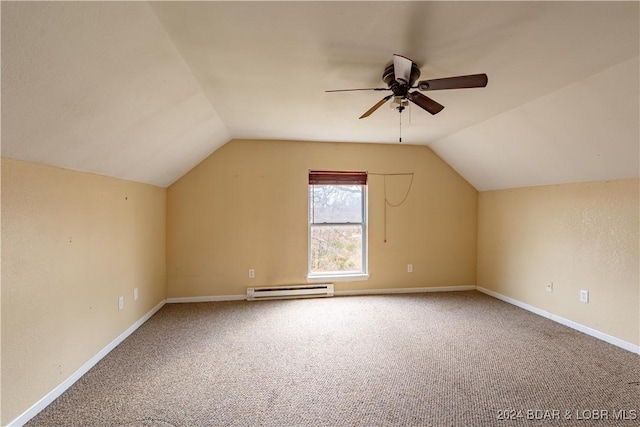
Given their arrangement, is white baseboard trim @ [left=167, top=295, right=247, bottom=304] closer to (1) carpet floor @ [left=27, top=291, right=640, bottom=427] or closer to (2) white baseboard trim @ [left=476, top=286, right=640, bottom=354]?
(1) carpet floor @ [left=27, top=291, right=640, bottom=427]

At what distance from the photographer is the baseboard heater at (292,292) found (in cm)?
392

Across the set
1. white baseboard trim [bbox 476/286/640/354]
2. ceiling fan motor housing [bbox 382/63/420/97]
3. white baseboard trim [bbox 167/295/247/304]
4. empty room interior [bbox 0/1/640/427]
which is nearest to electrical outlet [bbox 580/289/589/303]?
empty room interior [bbox 0/1/640/427]

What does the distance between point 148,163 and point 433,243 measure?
393cm

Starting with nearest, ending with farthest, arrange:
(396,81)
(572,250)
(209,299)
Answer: (396,81), (572,250), (209,299)

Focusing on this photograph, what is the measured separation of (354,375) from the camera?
2.18 m

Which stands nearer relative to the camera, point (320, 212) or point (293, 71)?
point (293, 71)

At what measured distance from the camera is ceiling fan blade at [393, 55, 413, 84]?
159 cm

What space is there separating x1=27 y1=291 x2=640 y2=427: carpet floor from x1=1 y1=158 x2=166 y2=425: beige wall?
0.23m

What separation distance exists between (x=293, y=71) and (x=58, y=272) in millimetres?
2138

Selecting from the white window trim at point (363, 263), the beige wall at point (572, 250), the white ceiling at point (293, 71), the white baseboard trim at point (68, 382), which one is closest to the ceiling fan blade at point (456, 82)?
the white ceiling at point (293, 71)

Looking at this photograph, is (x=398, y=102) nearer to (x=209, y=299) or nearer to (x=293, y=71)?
(x=293, y=71)

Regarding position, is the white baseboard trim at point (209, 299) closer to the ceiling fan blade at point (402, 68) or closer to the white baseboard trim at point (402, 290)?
the white baseboard trim at point (402, 290)

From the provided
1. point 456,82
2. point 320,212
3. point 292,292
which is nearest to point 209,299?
point 292,292

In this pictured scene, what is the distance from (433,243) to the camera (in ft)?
14.4
